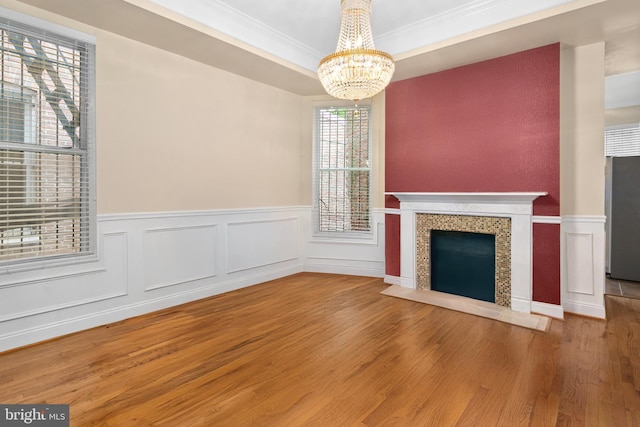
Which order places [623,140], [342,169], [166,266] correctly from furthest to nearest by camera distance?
[623,140] → [342,169] → [166,266]

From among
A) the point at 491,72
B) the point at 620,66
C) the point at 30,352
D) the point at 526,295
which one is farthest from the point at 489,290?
the point at 30,352

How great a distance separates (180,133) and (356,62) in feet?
7.23

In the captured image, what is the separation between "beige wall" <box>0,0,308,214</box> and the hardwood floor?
1342mm

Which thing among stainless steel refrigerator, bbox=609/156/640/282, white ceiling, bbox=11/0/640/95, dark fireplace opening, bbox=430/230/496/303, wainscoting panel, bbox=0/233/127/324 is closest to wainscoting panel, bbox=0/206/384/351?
wainscoting panel, bbox=0/233/127/324

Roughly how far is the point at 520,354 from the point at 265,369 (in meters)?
1.92

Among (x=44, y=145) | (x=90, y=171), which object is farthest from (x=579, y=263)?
(x=44, y=145)

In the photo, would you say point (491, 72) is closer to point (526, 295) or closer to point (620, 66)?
point (620, 66)

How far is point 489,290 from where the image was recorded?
3766 mm

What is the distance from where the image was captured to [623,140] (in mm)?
5723

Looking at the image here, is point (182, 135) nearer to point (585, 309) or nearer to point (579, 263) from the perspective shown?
point (579, 263)

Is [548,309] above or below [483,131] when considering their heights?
below

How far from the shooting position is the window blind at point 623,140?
5629 mm

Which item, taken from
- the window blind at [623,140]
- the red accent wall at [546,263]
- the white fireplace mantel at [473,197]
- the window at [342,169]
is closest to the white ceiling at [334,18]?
the window at [342,169]

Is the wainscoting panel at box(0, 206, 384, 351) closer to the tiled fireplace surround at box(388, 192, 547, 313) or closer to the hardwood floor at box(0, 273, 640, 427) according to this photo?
the hardwood floor at box(0, 273, 640, 427)
